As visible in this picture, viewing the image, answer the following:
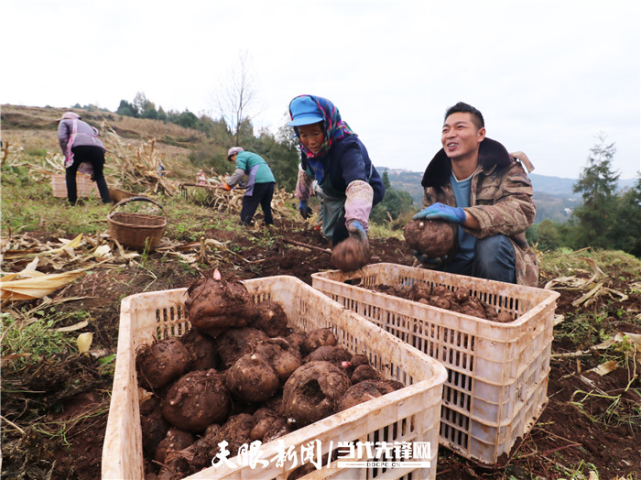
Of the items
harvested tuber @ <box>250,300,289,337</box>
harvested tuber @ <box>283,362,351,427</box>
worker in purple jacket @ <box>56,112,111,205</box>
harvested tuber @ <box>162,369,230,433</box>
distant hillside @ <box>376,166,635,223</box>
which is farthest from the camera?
distant hillside @ <box>376,166,635,223</box>

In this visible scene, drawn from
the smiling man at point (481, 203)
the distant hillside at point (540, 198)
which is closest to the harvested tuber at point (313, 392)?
the smiling man at point (481, 203)

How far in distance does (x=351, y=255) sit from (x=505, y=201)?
3.85 feet

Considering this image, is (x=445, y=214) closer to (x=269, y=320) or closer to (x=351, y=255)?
(x=351, y=255)

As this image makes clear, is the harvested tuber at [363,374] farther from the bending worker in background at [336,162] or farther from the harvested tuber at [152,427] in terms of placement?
the bending worker in background at [336,162]

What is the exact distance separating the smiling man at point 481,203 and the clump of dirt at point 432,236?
0.05 meters

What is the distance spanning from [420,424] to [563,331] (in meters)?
2.52

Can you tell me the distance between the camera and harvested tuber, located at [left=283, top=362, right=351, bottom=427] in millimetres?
1002

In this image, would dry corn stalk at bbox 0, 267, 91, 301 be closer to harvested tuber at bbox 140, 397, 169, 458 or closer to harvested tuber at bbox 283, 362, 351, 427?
harvested tuber at bbox 140, 397, 169, 458

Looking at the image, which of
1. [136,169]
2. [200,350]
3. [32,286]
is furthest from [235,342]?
[136,169]

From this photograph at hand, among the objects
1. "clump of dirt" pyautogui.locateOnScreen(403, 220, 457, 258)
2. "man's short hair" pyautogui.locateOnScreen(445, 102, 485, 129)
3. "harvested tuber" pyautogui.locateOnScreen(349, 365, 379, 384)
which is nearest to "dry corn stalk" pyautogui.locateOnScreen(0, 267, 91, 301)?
"harvested tuber" pyautogui.locateOnScreen(349, 365, 379, 384)

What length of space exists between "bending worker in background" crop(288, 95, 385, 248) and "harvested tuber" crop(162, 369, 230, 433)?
1.24 metres

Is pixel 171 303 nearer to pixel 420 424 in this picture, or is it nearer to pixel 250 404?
pixel 250 404

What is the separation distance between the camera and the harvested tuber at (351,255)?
81.8 inches

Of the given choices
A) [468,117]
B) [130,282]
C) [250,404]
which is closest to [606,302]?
[468,117]
